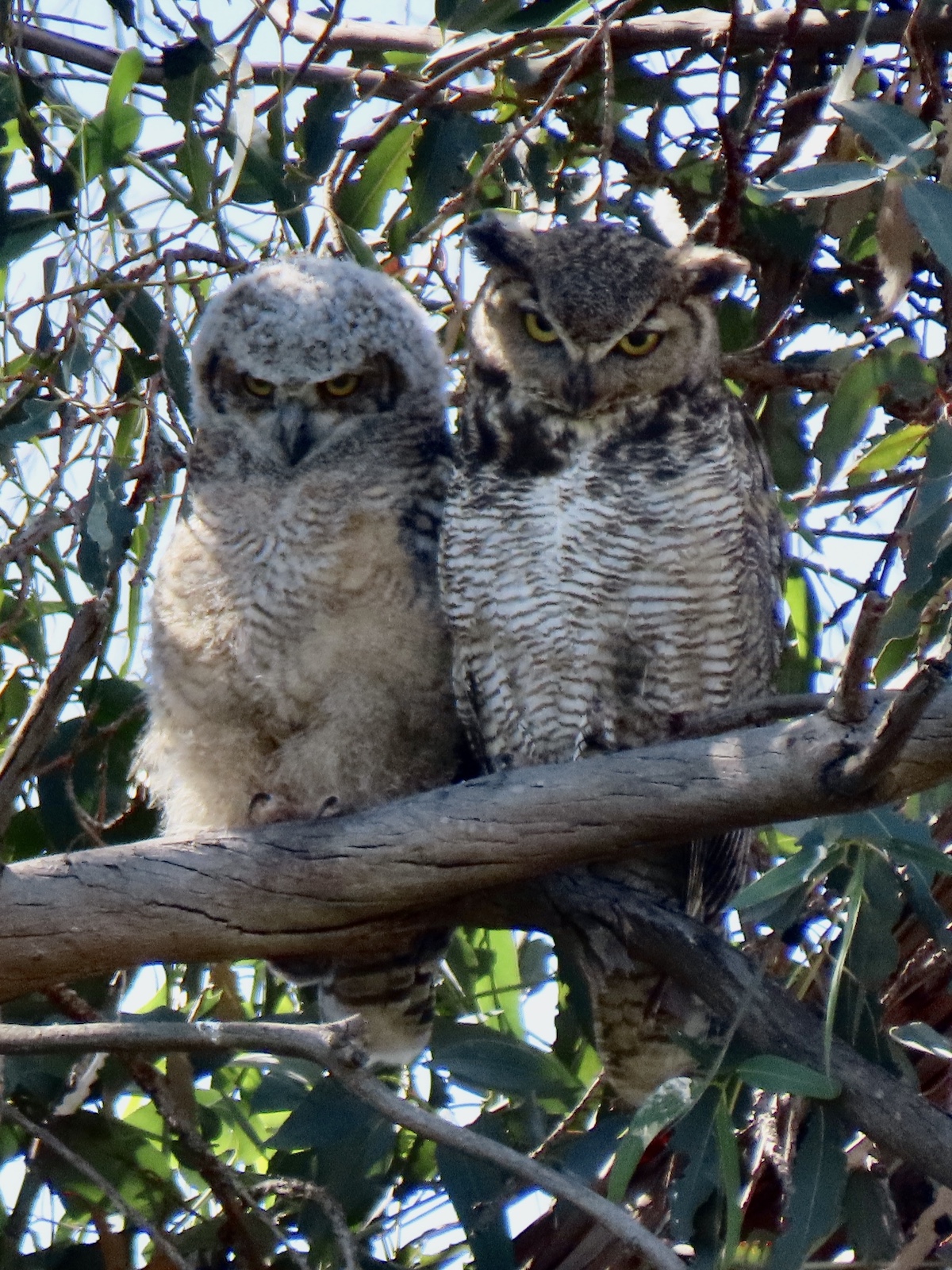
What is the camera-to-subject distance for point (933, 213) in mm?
1835

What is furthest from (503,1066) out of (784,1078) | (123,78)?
(123,78)

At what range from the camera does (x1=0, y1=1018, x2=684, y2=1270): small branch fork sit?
1628mm

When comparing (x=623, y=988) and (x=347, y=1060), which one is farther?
(x=623, y=988)

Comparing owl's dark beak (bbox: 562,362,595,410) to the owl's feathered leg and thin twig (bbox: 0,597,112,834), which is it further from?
thin twig (bbox: 0,597,112,834)

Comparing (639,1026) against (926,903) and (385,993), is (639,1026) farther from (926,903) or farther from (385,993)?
(926,903)

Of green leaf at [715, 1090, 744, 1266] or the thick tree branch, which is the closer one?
green leaf at [715, 1090, 744, 1266]

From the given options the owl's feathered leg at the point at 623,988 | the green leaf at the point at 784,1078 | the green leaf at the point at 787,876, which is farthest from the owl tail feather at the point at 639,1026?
the green leaf at the point at 787,876

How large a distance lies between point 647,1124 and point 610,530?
1035mm

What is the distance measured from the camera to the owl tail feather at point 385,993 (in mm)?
2863

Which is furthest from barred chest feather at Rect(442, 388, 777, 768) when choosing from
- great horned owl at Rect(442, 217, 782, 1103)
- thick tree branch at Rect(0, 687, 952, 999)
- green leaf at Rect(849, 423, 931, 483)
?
thick tree branch at Rect(0, 687, 952, 999)

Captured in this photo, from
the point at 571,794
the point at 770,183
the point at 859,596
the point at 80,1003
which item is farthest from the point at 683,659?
the point at 80,1003

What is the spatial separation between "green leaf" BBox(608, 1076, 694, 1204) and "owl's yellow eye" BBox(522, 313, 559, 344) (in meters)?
1.26

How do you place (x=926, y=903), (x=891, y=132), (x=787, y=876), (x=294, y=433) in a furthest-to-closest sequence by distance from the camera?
(x=294, y=433) → (x=926, y=903) → (x=891, y=132) → (x=787, y=876)

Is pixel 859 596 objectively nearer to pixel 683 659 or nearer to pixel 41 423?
pixel 683 659
